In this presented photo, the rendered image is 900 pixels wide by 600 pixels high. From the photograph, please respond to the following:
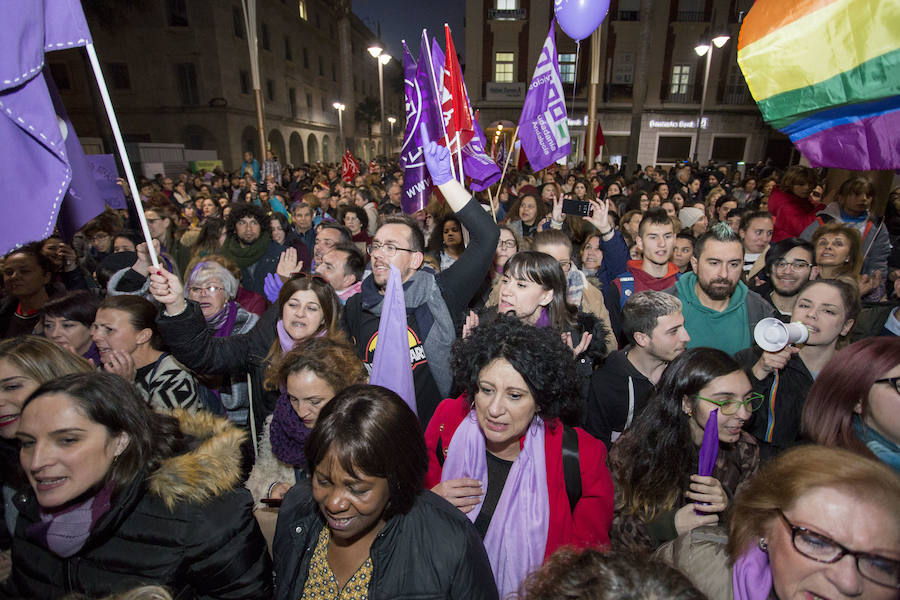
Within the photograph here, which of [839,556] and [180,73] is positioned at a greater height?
[180,73]

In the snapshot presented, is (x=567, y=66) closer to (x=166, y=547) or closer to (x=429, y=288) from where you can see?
(x=429, y=288)

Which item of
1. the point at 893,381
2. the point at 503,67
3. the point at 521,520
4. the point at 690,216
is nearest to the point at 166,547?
the point at 521,520

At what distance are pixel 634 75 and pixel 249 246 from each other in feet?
92.7

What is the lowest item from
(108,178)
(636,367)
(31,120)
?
(636,367)

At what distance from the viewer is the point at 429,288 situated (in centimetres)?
264

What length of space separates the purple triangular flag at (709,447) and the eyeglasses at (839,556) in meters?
0.64

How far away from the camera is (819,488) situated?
1185 mm

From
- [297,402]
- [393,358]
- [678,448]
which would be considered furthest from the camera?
[297,402]

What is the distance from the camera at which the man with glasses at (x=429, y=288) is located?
2629mm

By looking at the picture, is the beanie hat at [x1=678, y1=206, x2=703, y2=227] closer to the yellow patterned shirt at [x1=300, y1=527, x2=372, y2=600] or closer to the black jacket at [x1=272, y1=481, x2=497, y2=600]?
the black jacket at [x1=272, y1=481, x2=497, y2=600]

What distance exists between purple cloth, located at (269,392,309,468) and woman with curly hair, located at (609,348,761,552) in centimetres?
143

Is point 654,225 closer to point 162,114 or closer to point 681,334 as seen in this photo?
point 681,334

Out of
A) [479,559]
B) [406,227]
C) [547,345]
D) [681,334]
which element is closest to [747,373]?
[681,334]

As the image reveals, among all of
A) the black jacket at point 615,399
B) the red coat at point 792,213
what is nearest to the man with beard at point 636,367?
the black jacket at point 615,399
